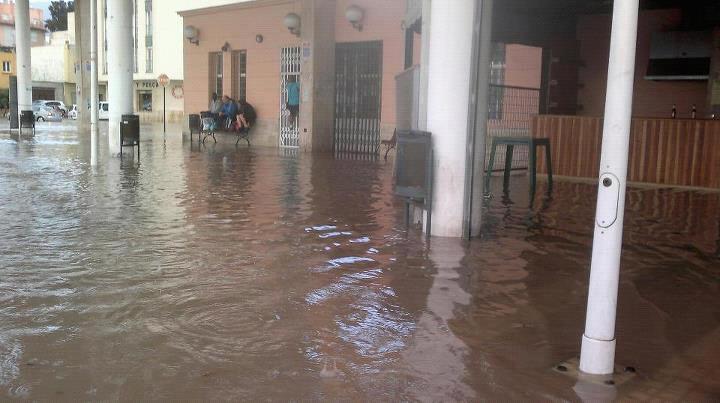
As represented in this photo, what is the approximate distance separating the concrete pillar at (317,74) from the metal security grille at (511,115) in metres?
6.73

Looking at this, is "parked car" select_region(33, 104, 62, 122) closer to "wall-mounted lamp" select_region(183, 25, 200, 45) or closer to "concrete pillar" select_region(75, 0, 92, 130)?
"concrete pillar" select_region(75, 0, 92, 130)

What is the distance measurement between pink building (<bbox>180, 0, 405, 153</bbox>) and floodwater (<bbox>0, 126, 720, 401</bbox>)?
361 inches

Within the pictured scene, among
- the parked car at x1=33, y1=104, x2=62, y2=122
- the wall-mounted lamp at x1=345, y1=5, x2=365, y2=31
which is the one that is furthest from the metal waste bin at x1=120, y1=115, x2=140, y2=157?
the parked car at x1=33, y1=104, x2=62, y2=122

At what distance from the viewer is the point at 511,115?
12.2m

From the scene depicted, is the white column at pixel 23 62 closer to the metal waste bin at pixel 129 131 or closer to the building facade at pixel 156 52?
the metal waste bin at pixel 129 131

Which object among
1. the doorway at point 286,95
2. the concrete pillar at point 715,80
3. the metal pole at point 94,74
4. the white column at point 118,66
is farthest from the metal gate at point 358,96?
the concrete pillar at point 715,80

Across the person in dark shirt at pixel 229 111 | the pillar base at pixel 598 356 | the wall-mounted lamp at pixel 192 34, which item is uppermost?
the wall-mounted lamp at pixel 192 34

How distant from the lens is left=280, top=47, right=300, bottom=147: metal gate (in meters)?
19.5

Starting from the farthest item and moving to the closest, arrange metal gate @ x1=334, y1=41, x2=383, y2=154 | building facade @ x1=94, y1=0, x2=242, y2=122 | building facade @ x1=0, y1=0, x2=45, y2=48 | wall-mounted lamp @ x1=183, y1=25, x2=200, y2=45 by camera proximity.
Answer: building facade @ x1=0, y1=0, x2=45, y2=48 → building facade @ x1=94, y1=0, x2=242, y2=122 → wall-mounted lamp @ x1=183, y1=25, x2=200, y2=45 → metal gate @ x1=334, y1=41, x2=383, y2=154

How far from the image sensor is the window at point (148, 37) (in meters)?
44.2

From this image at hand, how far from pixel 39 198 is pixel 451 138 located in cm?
504

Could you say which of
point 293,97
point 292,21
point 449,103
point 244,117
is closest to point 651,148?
point 449,103

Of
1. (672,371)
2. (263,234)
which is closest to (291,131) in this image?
(263,234)

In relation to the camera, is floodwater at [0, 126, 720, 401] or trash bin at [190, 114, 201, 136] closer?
floodwater at [0, 126, 720, 401]
